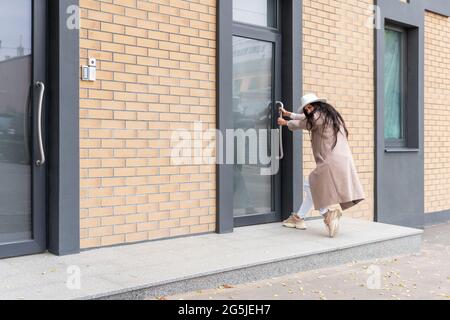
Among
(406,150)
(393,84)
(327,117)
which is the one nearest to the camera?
(327,117)

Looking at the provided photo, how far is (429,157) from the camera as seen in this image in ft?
29.7

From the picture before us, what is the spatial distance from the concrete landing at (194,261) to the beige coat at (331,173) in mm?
443

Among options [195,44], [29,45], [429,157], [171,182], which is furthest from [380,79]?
[29,45]

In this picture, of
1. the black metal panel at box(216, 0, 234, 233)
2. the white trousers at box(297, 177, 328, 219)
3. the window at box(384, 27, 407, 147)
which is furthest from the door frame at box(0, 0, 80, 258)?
the window at box(384, 27, 407, 147)

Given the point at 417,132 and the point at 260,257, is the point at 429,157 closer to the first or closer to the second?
the point at 417,132

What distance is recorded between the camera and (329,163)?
5750mm

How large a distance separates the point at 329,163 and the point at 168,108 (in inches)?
68.9

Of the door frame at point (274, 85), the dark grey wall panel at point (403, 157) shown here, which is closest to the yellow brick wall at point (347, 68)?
the dark grey wall panel at point (403, 157)

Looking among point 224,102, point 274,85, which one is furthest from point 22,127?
point 274,85

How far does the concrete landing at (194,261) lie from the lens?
3.97m

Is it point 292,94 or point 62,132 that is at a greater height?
point 292,94

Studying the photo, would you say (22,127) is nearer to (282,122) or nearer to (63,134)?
(63,134)

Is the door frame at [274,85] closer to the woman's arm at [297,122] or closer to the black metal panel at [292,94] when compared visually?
the black metal panel at [292,94]

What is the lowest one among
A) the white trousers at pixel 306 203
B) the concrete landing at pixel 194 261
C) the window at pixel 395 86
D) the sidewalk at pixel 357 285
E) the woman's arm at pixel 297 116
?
the sidewalk at pixel 357 285
